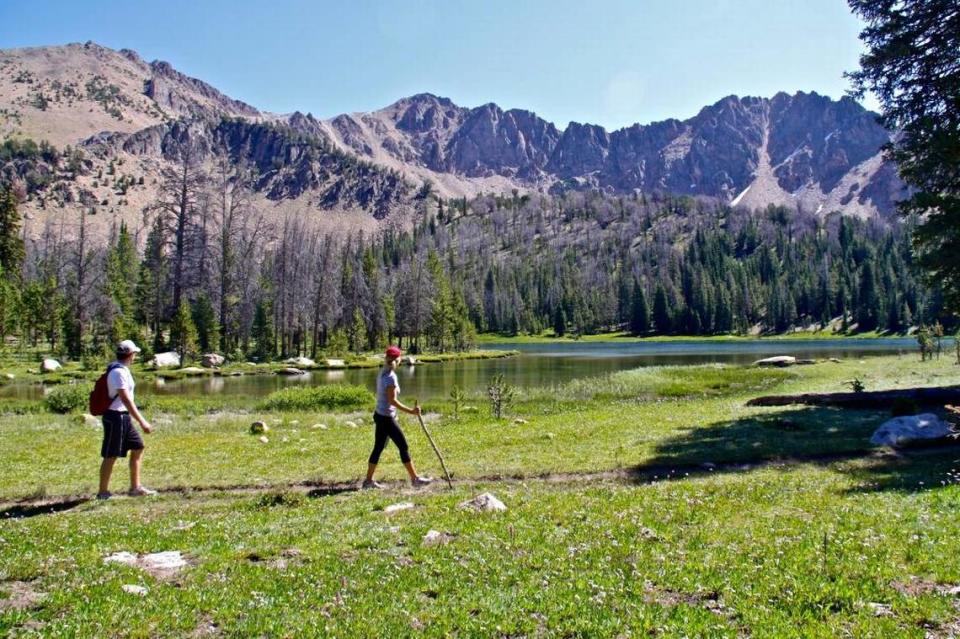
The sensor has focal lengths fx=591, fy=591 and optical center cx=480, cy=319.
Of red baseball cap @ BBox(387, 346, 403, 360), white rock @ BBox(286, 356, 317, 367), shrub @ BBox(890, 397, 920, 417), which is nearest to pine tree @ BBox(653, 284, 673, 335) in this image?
white rock @ BBox(286, 356, 317, 367)

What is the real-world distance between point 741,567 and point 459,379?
185 feet

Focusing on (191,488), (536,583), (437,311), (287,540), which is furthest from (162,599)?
(437,311)

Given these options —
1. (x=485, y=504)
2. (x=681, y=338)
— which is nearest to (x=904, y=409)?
(x=485, y=504)

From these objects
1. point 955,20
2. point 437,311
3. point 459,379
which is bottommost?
point 459,379

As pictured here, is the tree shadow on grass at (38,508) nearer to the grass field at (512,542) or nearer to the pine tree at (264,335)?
the grass field at (512,542)

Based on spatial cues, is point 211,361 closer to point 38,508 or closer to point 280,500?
point 38,508

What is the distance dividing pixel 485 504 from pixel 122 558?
6.62 meters

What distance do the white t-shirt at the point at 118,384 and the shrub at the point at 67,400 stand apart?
25.8m

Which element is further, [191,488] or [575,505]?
[191,488]

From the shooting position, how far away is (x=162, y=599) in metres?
7.62

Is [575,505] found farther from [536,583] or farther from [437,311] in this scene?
[437,311]

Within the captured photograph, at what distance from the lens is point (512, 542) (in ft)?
Answer: 32.9

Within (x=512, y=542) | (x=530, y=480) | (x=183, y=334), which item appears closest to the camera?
(x=512, y=542)

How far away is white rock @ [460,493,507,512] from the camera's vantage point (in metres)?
12.3
